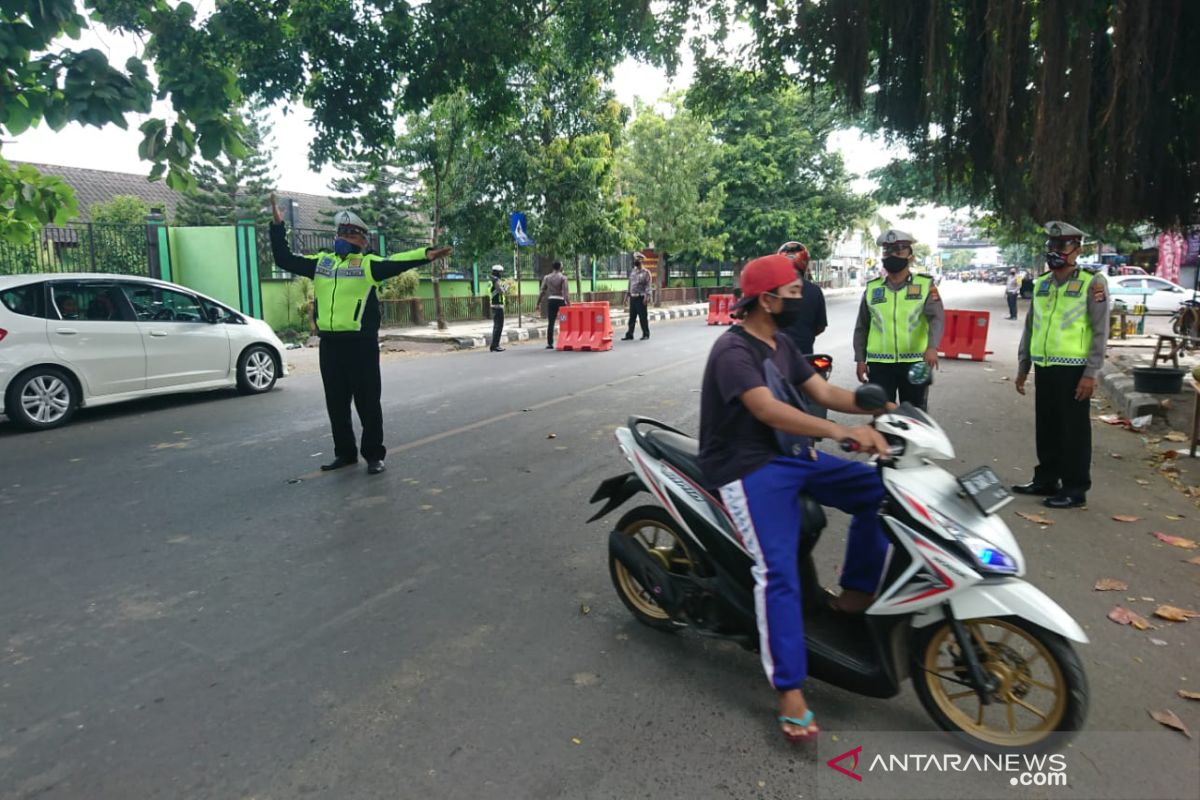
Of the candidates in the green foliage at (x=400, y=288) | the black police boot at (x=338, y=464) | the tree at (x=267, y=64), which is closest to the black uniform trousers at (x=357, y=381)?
the black police boot at (x=338, y=464)

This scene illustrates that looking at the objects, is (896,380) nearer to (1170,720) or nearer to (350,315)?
(1170,720)

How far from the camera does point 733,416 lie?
2891 mm

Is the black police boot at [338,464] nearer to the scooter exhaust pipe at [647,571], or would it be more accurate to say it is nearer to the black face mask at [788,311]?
the scooter exhaust pipe at [647,571]

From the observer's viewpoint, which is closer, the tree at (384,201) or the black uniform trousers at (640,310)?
the black uniform trousers at (640,310)

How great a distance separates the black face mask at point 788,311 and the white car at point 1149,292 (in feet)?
95.7

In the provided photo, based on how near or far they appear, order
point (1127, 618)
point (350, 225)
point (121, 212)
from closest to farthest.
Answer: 1. point (1127, 618)
2. point (350, 225)
3. point (121, 212)

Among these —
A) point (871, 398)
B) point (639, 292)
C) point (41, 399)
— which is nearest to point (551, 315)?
point (639, 292)

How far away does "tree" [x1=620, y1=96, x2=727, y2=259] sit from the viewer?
99.7 feet

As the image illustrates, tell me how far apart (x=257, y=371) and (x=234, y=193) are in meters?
36.0

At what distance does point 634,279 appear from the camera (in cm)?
1836

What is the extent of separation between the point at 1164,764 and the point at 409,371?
38.3 ft

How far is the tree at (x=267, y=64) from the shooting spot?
663cm

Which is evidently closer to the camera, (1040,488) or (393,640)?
(393,640)

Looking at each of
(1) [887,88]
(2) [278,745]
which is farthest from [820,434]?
(1) [887,88]
